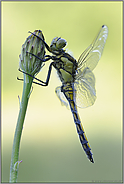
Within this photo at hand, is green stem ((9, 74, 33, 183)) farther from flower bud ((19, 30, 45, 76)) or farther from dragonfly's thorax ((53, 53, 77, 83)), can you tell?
dragonfly's thorax ((53, 53, 77, 83))

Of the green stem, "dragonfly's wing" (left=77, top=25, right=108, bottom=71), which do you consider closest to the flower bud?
the green stem

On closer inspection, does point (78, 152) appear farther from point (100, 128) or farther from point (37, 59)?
point (37, 59)

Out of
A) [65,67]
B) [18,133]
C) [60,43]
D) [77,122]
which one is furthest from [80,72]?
[18,133]

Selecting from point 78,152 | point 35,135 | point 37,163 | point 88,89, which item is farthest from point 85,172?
point 88,89

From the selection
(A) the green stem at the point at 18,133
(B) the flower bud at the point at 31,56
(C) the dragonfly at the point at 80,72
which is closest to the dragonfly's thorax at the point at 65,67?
(C) the dragonfly at the point at 80,72

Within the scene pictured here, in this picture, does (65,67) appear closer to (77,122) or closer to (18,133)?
(77,122)
